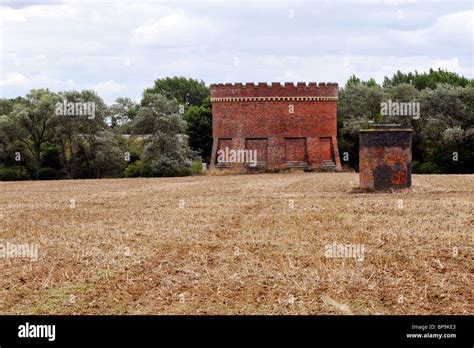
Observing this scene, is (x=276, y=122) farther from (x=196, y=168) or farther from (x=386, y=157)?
(x=386, y=157)

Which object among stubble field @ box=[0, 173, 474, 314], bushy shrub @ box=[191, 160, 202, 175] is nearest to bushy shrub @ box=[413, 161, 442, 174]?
bushy shrub @ box=[191, 160, 202, 175]

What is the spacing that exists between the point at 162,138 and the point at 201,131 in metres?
14.0

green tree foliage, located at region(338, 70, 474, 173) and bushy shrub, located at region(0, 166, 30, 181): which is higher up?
green tree foliage, located at region(338, 70, 474, 173)

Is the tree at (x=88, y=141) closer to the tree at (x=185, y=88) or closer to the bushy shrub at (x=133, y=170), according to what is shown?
the bushy shrub at (x=133, y=170)

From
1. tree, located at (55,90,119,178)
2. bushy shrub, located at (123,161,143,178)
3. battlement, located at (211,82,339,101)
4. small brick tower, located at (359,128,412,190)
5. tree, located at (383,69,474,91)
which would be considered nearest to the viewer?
small brick tower, located at (359,128,412,190)

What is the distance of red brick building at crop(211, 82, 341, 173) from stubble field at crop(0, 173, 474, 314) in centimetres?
2912

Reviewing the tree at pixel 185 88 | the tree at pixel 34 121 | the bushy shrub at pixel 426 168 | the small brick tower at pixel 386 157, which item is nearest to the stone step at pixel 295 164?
the bushy shrub at pixel 426 168

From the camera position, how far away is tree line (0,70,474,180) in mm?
56750

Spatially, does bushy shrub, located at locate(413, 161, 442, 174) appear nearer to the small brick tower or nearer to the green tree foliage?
the green tree foliage

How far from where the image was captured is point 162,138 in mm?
56312

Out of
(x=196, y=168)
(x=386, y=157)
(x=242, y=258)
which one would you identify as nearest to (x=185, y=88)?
(x=196, y=168)

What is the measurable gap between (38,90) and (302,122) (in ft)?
76.6

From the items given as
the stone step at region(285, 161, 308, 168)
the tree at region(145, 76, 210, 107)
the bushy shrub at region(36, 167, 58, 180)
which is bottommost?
the bushy shrub at region(36, 167, 58, 180)

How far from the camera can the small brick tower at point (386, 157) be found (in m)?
30.6
